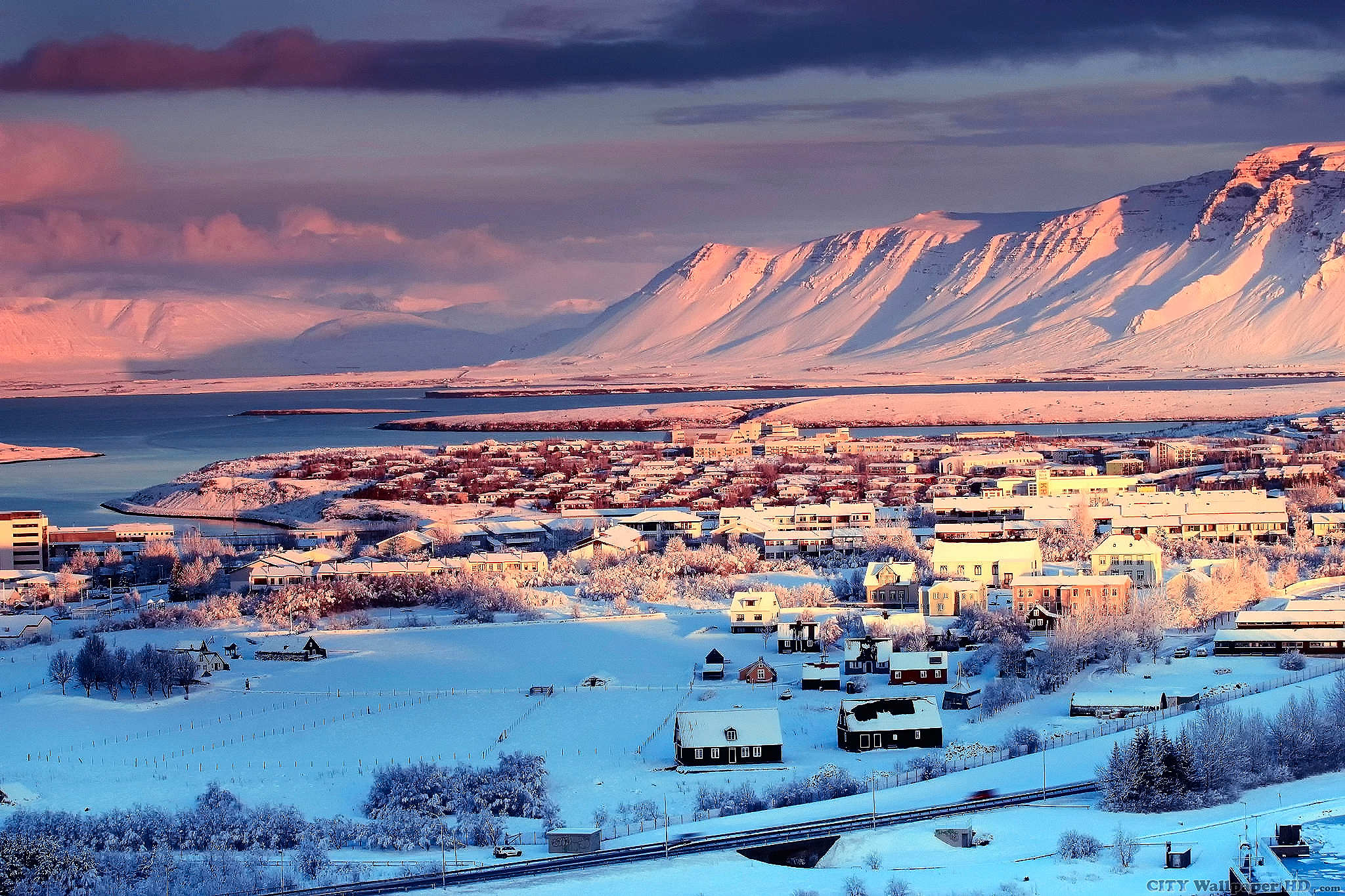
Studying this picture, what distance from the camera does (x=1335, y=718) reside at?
63.8 ft

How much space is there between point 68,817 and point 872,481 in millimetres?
36556

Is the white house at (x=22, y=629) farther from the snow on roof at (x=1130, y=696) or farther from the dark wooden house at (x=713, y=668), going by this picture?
the snow on roof at (x=1130, y=696)

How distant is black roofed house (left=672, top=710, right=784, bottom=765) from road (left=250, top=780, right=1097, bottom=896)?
126 inches

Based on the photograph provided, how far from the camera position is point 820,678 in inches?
976

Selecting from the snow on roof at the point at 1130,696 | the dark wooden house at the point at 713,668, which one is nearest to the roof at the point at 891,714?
the snow on roof at the point at 1130,696

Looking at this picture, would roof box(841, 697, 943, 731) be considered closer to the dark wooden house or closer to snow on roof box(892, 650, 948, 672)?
snow on roof box(892, 650, 948, 672)

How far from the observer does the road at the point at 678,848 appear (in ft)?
53.3

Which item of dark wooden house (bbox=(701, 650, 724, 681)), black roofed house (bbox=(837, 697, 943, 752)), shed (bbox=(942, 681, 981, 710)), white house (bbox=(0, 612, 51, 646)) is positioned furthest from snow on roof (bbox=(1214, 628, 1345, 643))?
white house (bbox=(0, 612, 51, 646))

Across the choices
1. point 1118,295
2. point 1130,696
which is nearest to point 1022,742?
point 1130,696

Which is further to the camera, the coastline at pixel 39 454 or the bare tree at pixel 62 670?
the coastline at pixel 39 454

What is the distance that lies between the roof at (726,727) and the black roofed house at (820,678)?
315cm

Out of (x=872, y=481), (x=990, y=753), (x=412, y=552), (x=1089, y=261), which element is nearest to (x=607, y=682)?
(x=990, y=753)

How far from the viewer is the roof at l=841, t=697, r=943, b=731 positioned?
21516 mm

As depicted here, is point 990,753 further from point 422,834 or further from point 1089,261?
point 1089,261
